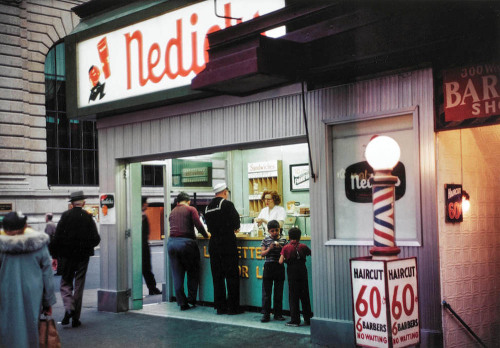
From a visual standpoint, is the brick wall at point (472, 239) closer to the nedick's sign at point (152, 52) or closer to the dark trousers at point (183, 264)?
the nedick's sign at point (152, 52)

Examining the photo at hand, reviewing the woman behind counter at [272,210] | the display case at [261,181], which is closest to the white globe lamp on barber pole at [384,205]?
the woman behind counter at [272,210]

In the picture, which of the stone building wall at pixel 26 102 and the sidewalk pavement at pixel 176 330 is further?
the stone building wall at pixel 26 102

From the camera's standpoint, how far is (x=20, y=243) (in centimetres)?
706

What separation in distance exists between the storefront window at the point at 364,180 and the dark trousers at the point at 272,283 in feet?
5.77

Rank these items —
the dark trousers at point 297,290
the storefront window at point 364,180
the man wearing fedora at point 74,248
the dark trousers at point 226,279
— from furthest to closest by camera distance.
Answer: the dark trousers at point 226,279, the man wearing fedora at point 74,248, the dark trousers at point 297,290, the storefront window at point 364,180

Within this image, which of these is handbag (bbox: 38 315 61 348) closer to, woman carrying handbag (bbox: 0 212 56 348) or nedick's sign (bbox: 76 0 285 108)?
woman carrying handbag (bbox: 0 212 56 348)

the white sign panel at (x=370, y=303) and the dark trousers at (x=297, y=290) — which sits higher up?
the white sign panel at (x=370, y=303)

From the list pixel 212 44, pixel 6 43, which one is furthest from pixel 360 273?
pixel 6 43

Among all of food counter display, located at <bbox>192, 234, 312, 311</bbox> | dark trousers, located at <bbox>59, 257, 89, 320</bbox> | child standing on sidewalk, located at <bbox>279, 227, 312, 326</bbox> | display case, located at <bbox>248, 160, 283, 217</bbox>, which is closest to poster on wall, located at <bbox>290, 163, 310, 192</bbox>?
display case, located at <bbox>248, 160, 283, 217</bbox>

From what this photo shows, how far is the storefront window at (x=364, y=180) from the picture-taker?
7.70 m

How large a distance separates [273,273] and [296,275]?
1.96 ft

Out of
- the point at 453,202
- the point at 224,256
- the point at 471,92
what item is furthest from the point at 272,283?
the point at 471,92

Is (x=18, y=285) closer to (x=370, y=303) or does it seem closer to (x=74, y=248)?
(x=74, y=248)

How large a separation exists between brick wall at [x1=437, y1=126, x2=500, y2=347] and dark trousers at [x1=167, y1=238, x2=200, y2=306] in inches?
205
